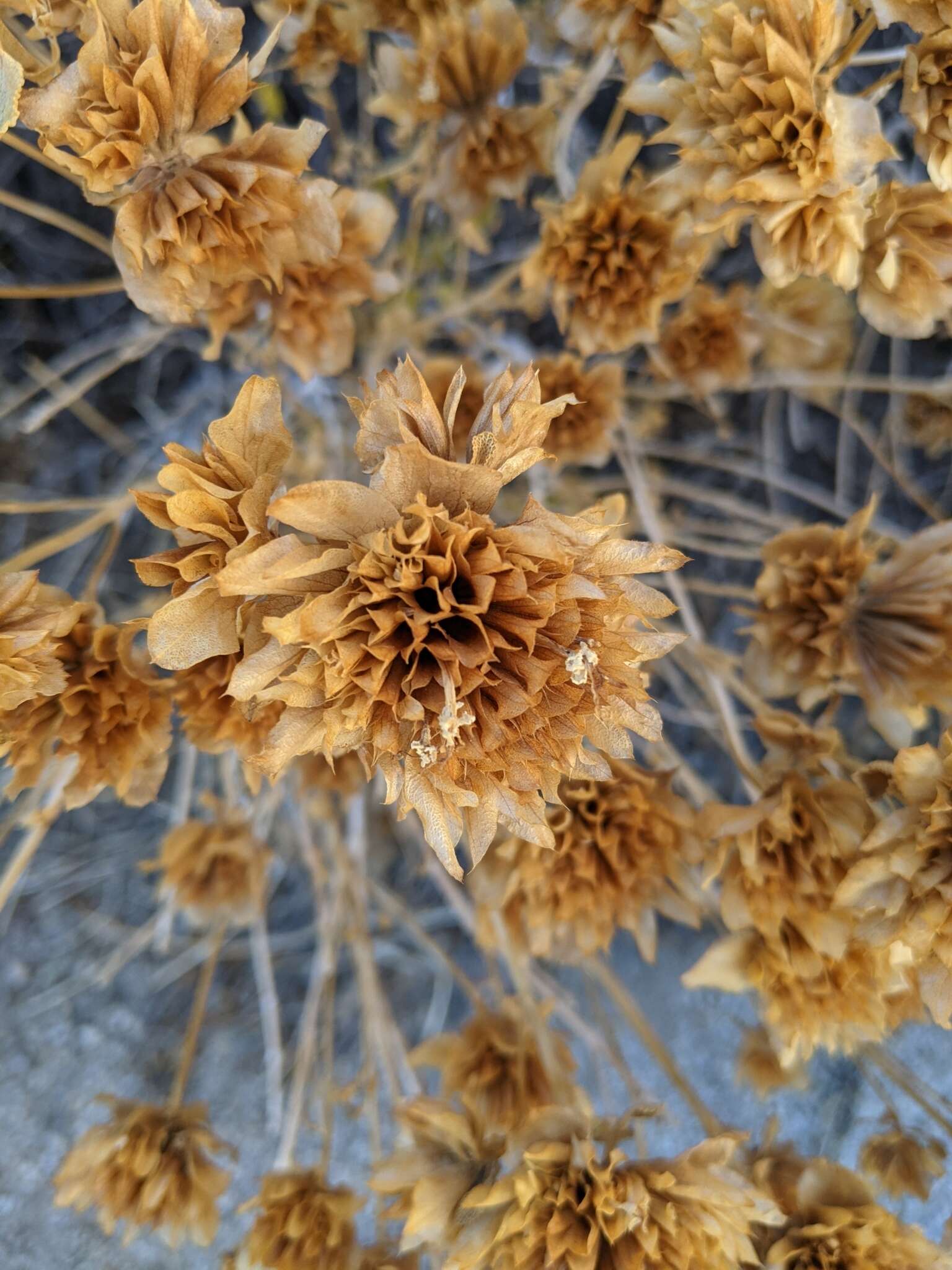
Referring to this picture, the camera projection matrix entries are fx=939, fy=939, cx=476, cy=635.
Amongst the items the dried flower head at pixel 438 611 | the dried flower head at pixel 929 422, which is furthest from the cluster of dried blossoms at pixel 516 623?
the dried flower head at pixel 929 422

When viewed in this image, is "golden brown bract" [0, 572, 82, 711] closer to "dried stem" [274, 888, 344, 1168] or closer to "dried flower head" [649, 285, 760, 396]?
"dried stem" [274, 888, 344, 1168]

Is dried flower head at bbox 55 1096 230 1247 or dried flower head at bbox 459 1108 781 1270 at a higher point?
dried flower head at bbox 459 1108 781 1270

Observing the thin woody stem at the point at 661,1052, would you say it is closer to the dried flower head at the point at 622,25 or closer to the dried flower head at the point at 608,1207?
the dried flower head at the point at 608,1207

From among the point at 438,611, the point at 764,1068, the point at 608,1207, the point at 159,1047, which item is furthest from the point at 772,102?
the point at 159,1047

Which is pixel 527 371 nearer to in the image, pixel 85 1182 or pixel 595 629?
pixel 595 629

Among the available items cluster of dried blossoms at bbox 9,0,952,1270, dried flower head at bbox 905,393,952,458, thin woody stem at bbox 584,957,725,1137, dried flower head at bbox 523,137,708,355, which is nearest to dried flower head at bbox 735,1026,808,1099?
cluster of dried blossoms at bbox 9,0,952,1270

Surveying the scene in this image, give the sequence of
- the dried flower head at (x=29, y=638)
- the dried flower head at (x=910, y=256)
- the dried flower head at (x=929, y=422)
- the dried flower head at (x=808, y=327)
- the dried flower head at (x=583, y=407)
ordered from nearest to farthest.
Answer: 1. the dried flower head at (x=29, y=638)
2. the dried flower head at (x=910, y=256)
3. the dried flower head at (x=583, y=407)
4. the dried flower head at (x=808, y=327)
5. the dried flower head at (x=929, y=422)
